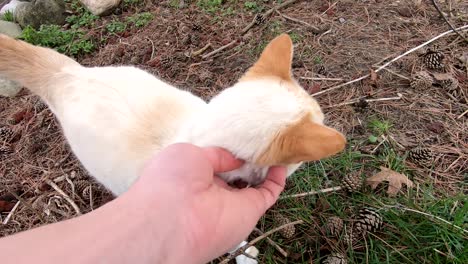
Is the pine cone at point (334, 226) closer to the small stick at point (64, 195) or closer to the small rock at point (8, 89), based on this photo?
the small stick at point (64, 195)

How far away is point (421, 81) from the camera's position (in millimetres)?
2750

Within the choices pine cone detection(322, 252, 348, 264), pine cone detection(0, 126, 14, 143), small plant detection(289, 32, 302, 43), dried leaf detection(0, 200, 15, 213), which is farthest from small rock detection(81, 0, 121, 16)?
pine cone detection(322, 252, 348, 264)

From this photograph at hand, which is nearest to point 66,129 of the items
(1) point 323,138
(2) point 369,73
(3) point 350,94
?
(1) point 323,138

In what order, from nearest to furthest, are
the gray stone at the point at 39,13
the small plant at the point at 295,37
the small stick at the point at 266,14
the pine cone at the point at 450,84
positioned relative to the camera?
the pine cone at the point at 450,84 → the small plant at the point at 295,37 → the small stick at the point at 266,14 → the gray stone at the point at 39,13

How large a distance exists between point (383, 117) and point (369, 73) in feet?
1.47

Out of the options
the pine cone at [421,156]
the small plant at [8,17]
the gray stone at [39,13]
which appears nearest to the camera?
the pine cone at [421,156]

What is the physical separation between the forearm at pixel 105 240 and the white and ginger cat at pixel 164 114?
43 cm

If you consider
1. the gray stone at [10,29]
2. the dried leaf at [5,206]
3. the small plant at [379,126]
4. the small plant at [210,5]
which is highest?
the gray stone at [10,29]

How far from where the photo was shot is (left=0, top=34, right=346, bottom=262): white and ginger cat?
140 centimetres

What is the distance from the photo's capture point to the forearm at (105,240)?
1073 mm

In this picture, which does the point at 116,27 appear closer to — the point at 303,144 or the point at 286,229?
the point at 286,229

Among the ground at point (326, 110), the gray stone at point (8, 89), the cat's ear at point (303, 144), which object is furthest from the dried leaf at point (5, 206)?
the cat's ear at point (303, 144)

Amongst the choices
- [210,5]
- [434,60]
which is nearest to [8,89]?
[210,5]

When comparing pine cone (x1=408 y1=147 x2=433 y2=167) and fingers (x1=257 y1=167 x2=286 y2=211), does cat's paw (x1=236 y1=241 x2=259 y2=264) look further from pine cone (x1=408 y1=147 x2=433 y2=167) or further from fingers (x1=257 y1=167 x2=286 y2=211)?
pine cone (x1=408 y1=147 x2=433 y2=167)
